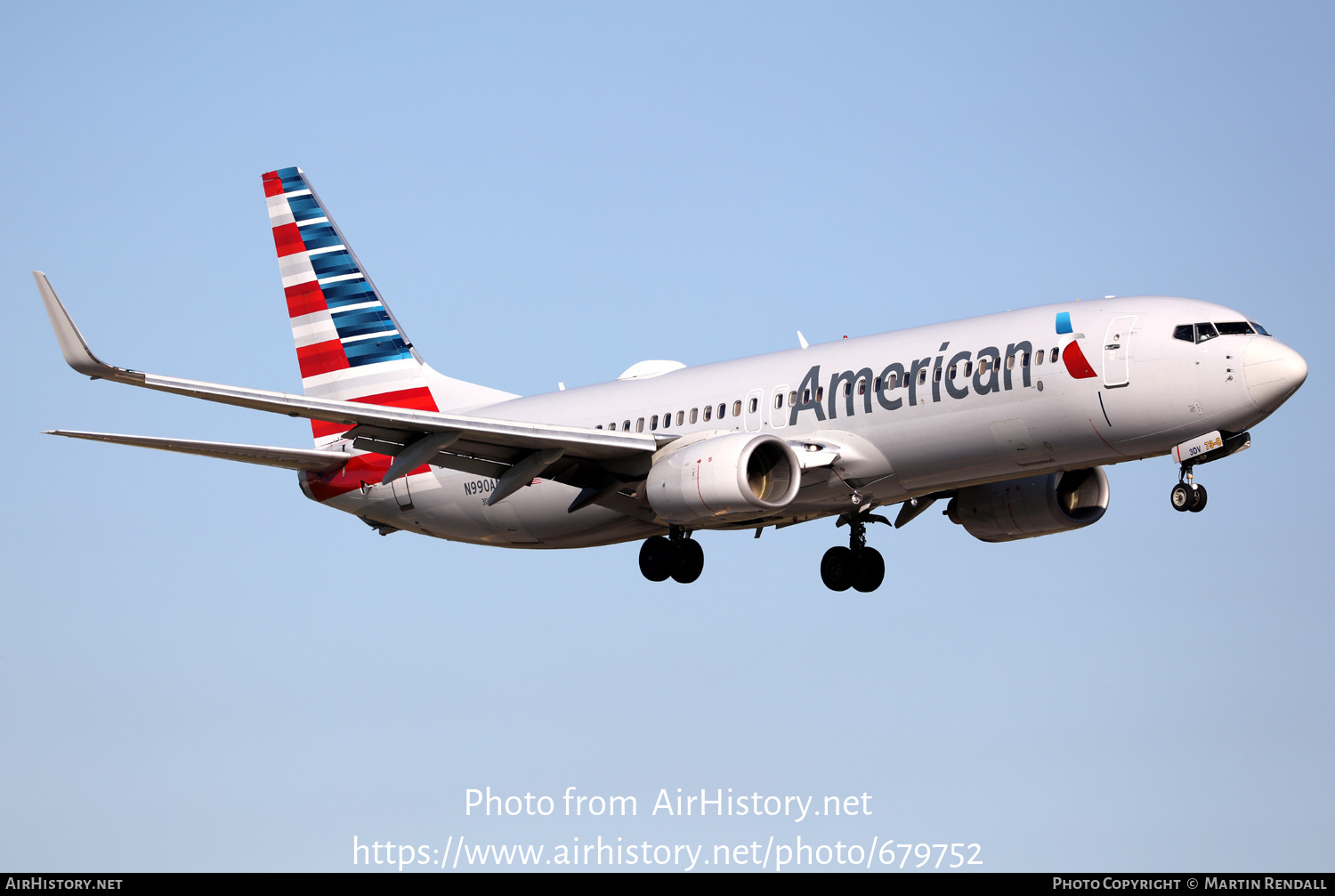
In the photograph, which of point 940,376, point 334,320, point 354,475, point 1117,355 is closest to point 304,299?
point 334,320

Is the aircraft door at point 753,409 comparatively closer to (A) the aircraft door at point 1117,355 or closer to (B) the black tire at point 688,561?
(B) the black tire at point 688,561

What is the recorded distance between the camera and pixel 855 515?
36938 millimetres

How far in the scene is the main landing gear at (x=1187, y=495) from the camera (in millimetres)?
30516

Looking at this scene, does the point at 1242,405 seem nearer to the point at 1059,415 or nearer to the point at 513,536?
the point at 1059,415

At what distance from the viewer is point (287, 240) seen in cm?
4425

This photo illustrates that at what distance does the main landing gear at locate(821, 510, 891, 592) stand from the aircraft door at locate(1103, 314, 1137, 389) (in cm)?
780

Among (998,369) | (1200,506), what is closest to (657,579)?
(998,369)

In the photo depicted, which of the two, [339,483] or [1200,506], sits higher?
[339,483]

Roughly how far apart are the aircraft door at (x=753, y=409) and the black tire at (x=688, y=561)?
3.34 meters

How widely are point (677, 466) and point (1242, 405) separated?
1060cm

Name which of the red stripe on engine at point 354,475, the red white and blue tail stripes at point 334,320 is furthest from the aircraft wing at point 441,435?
the red white and blue tail stripes at point 334,320

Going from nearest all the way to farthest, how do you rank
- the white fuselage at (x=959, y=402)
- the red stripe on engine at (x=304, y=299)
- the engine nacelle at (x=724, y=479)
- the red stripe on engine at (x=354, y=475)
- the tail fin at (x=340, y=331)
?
the white fuselage at (x=959, y=402) < the engine nacelle at (x=724, y=479) < the red stripe on engine at (x=354, y=475) < the tail fin at (x=340, y=331) < the red stripe on engine at (x=304, y=299)

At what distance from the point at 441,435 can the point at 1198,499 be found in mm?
14310

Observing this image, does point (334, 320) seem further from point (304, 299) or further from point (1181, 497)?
point (1181, 497)
